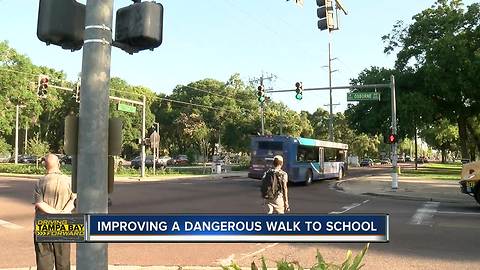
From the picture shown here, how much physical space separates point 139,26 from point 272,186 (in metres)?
5.99

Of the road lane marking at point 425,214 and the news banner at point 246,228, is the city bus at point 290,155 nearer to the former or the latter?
the road lane marking at point 425,214

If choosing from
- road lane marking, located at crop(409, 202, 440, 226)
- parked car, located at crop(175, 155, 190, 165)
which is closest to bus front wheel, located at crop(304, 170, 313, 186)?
road lane marking, located at crop(409, 202, 440, 226)

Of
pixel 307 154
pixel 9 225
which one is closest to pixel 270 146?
pixel 307 154

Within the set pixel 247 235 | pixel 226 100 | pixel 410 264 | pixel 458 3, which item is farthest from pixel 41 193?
pixel 226 100

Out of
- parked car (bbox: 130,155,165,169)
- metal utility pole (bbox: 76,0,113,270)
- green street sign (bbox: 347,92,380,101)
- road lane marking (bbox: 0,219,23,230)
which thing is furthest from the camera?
parked car (bbox: 130,155,165,169)

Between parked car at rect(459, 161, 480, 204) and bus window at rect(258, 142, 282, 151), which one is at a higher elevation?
bus window at rect(258, 142, 282, 151)

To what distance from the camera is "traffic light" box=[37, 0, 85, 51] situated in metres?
4.27

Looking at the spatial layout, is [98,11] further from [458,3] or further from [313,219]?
[458,3]

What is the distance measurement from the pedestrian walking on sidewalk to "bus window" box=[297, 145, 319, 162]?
23292 millimetres

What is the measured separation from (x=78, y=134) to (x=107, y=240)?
38.3 inches

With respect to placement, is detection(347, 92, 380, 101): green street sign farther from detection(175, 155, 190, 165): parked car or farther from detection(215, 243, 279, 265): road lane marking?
detection(175, 155, 190, 165): parked car

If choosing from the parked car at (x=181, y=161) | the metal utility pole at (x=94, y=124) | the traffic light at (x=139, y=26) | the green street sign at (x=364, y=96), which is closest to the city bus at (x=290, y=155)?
the green street sign at (x=364, y=96)

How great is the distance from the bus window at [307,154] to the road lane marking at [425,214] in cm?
1063

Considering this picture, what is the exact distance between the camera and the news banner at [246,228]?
11.2 ft
